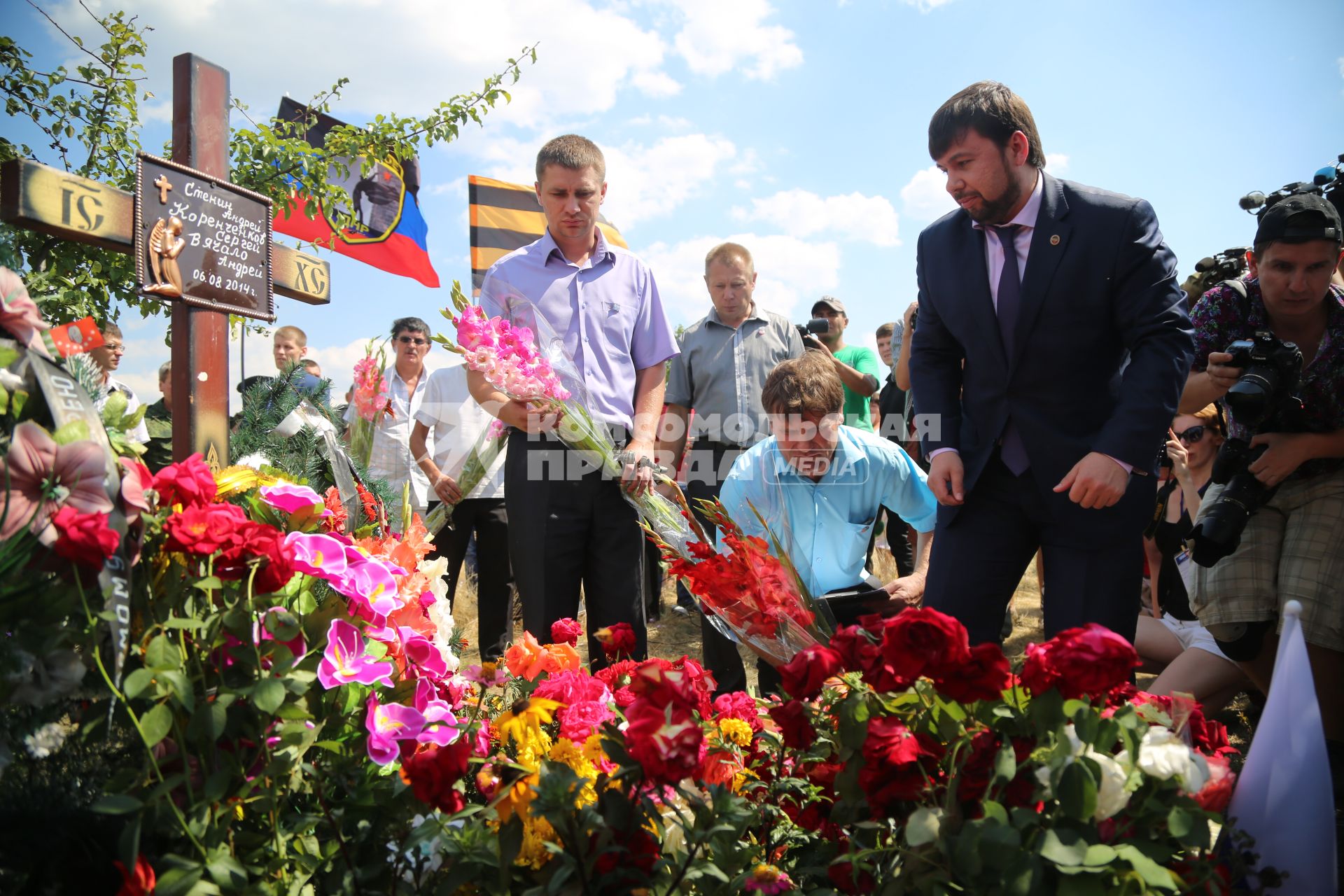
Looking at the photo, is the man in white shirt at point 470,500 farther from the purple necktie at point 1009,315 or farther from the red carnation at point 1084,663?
the red carnation at point 1084,663

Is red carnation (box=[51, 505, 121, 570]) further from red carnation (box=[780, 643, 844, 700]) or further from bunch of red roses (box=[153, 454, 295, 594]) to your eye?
red carnation (box=[780, 643, 844, 700])

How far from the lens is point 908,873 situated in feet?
3.12

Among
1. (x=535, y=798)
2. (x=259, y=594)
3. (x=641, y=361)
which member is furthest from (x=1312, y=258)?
(x=259, y=594)

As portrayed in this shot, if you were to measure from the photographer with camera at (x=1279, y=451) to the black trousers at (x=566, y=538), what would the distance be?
1612 mm

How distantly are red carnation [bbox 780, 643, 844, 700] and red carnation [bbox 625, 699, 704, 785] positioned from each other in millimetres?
155

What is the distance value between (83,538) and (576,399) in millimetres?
1764

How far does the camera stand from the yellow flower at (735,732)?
142 cm

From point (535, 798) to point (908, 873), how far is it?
0.44 m

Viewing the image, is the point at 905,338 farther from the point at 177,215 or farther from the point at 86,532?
the point at 86,532

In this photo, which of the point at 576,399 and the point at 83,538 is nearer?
the point at 83,538

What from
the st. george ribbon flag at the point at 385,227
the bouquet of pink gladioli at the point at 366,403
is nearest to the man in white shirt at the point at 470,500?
the bouquet of pink gladioli at the point at 366,403

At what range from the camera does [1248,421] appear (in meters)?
2.17

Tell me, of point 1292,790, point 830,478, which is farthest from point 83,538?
point 830,478

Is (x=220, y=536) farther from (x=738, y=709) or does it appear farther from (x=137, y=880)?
(x=738, y=709)
